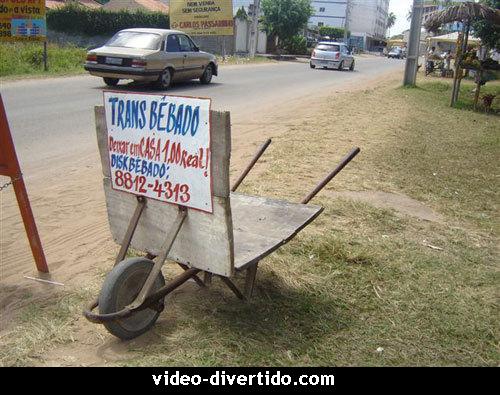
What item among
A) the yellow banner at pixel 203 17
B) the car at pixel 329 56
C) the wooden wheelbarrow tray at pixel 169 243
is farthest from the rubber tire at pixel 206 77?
the car at pixel 329 56

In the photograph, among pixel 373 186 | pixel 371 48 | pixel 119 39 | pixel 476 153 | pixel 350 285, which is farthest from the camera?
pixel 371 48

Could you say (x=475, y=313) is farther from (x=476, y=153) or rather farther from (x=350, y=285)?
(x=476, y=153)

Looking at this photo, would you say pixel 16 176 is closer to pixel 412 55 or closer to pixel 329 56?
pixel 412 55

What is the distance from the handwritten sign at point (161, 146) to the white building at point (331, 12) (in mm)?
96162

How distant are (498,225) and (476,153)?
13.3ft

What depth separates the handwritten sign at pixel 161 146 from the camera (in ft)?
9.59

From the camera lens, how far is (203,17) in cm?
2930

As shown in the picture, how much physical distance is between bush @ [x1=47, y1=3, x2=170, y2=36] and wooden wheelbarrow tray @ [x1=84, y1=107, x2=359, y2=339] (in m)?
35.2

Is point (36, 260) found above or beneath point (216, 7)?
beneath

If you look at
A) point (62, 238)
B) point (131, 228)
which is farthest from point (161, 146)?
point (62, 238)

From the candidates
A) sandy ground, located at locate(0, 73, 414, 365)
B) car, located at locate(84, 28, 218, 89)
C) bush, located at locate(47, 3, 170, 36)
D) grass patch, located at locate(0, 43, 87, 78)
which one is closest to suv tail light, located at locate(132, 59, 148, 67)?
car, located at locate(84, 28, 218, 89)
